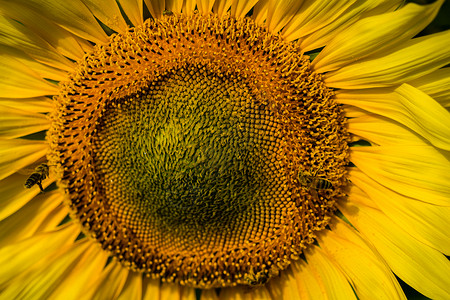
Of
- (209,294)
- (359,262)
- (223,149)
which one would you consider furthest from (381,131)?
(209,294)

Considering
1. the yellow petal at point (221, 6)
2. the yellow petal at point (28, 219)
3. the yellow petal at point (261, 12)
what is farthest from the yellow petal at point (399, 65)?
the yellow petal at point (28, 219)

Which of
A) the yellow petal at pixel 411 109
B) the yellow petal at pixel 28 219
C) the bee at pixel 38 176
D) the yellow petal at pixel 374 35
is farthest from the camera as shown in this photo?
the yellow petal at pixel 28 219

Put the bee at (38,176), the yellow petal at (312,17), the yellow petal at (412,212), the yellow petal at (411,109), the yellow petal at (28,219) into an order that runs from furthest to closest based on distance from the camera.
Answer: the yellow petal at (28,219) → the bee at (38,176) → the yellow petal at (412,212) → the yellow petal at (312,17) → the yellow petal at (411,109)

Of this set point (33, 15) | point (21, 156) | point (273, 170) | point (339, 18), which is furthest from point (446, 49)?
point (21, 156)

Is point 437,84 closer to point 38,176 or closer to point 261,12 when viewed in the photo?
point 261,12

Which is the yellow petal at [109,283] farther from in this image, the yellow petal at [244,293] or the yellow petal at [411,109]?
the yellow petal at [411,109]

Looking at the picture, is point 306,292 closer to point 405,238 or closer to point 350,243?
point 350,243

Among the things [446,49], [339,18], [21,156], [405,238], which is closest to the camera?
[446,49]
